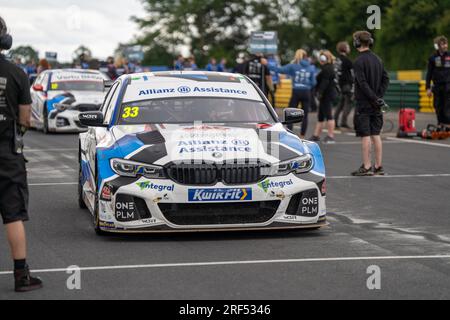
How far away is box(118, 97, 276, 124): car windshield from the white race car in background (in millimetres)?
13458

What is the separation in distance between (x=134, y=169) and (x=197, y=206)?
0.62 m

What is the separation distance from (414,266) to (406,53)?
5520 centimetres

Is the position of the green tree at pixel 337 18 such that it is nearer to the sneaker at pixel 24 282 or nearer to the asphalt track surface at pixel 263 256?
the asphalt track surface at pixel 263 256

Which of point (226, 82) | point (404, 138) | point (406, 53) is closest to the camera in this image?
point (226, 82)

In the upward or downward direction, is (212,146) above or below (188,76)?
below

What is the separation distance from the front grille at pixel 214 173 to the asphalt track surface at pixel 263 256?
514 mm

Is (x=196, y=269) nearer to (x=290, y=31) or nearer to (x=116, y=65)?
(x=116, y=65)

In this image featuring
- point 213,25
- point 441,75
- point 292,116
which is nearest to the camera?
point 292,116

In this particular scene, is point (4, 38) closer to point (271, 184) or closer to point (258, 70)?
point (271, 184)

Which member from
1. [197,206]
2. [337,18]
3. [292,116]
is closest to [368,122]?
[292,116]

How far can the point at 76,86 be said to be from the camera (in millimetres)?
25562

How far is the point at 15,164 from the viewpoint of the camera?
7.19 m

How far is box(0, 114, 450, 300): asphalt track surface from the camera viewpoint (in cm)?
697
